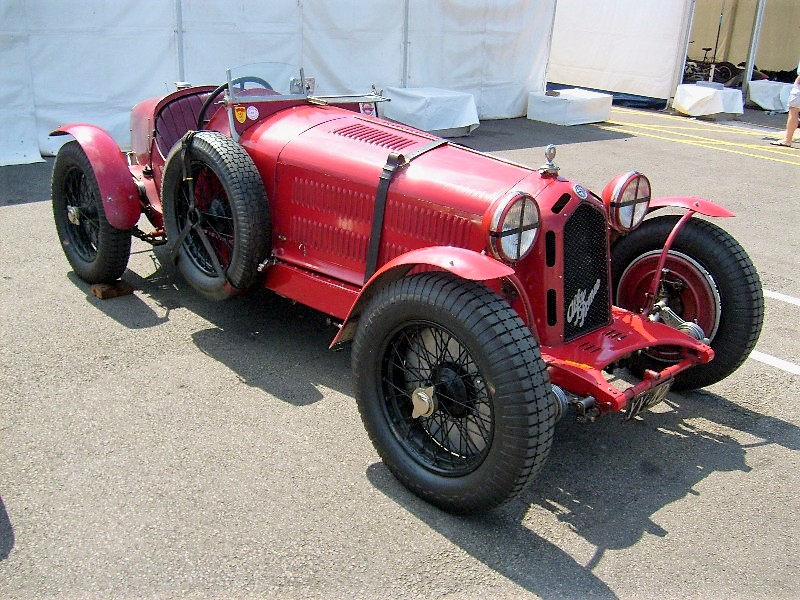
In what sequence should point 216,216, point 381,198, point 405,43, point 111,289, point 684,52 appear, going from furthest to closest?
point 684,52 → point 405,43 → point 111,289 → point 216,216 → point 381,198

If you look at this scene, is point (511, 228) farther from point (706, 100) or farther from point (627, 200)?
point (706, 100)

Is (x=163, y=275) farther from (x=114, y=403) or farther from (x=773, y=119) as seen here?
(x=773, y=119)

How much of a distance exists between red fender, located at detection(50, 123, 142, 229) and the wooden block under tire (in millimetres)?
449

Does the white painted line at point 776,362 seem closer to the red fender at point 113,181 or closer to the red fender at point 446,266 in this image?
the red fender at point 446,266

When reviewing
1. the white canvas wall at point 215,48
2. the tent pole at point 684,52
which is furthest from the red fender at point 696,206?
the tent pole at point 684,52

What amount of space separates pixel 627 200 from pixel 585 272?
0.52 meters

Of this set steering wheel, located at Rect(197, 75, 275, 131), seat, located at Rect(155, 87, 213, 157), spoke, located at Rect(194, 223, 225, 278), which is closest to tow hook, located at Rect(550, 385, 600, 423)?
spoke, located at Rect(194, 223, 225, 278)

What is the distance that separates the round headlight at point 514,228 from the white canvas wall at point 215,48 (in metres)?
6.96

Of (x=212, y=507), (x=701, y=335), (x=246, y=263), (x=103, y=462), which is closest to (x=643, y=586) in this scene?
(x=701, y=335)

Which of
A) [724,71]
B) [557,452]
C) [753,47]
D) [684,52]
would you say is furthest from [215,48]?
[724,71]

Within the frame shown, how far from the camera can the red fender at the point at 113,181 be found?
463cm

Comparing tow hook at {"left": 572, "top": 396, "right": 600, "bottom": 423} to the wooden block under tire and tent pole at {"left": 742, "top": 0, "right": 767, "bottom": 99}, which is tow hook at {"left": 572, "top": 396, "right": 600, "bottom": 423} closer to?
the wooden block under tire

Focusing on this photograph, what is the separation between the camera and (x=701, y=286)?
12.4ft

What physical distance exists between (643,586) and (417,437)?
1033 mm
